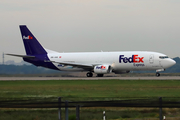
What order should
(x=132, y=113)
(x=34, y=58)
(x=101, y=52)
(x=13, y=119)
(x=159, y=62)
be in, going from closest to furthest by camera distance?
(x=13, y=119)
(x=132, y=113)
(x=159, y=62)
(x=101, y=52)
(x=34, y=58)

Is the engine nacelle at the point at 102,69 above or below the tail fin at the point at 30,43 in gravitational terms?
below

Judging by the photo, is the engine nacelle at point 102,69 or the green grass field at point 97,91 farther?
the engine nacelle at point 102,69

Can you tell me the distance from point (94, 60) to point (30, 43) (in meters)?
13.0

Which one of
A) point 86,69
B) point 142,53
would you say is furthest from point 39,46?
point 142,53

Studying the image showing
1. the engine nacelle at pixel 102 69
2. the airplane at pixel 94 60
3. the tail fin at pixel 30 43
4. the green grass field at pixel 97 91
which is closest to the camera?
the green grass field at pixel 97 91

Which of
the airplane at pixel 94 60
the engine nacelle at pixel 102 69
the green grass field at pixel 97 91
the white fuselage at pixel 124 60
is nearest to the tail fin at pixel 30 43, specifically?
the airplane at pixel 94 60

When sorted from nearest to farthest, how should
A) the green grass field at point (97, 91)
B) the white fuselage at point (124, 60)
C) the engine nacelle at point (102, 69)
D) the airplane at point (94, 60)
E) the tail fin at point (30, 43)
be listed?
the green grass field at point (97, 91) < the white fuselage at point (124, 60) < the airplane at point (94, 60) < the engine nacelle at point (102, 69) < the tail fin at point (30, 43)

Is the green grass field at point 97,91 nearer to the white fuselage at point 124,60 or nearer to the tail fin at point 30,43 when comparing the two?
the white fuselage at point 124,60

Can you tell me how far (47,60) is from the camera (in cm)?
5691

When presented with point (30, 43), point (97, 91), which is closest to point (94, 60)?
point (30, 43)

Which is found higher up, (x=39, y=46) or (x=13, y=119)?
(x=39, y=46)

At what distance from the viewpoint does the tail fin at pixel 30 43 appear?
5811cm

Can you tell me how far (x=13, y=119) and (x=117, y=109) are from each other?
5.26m

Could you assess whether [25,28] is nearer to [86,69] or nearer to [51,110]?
[86,69]
